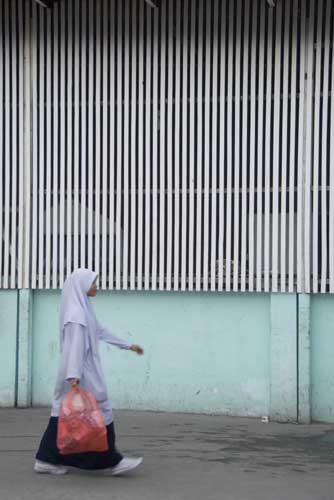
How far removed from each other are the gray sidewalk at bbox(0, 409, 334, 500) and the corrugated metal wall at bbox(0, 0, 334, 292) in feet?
4.83

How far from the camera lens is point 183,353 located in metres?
11.1

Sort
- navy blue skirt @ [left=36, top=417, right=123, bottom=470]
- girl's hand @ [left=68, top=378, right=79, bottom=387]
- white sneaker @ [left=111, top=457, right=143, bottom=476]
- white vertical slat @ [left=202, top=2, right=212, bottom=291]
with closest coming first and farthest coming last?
girl's hand @ [left=68, top=378, right=79, bottom=387] < navy blue skirt @ [left=36, top=417, right=123, bottom=470] < white sneaker @ [left=111, top=457, right=143, bottom=476] < white vertical slat @ [left=202, top=2, right=212, bottom=291]

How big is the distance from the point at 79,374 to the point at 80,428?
1.32 ft

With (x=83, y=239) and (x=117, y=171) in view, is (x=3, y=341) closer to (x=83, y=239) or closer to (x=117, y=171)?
(x=83, y=239)

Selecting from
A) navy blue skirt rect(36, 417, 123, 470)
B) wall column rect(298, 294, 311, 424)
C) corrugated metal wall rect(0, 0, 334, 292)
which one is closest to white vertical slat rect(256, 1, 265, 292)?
corrugated metal wall rect(0, 0, 334, 292)

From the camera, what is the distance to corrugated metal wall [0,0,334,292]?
1075cm

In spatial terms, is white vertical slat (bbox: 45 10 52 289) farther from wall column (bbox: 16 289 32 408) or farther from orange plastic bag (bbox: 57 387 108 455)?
orange plastic bag (bbox: 57 387 108 455)

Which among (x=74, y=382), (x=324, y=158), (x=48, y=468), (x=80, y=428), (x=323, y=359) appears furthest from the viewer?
(x=323, y=359)

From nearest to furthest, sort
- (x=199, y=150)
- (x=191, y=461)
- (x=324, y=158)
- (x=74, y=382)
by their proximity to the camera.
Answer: (x=74, y=382) → (x=191, y=461) → (x=324, y=158) → (x=199, y=150)

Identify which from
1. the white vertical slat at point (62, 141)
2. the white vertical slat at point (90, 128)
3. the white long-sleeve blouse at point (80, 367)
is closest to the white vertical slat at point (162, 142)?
the white vertical slat at point (90, 128)

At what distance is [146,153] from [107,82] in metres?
0.90

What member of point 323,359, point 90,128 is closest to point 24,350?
point 90,128

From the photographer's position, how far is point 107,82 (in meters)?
11.2

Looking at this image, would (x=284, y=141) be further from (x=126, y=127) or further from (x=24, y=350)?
(x=24, y=350)
